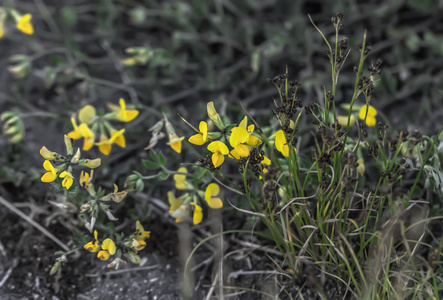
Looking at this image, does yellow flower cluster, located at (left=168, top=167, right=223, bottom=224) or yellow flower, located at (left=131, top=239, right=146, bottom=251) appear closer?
yellow flower, located at (left=131, top=239, right=146, bottom=251)

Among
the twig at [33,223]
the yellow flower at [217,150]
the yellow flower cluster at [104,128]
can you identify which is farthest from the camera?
the twig at [33,223]

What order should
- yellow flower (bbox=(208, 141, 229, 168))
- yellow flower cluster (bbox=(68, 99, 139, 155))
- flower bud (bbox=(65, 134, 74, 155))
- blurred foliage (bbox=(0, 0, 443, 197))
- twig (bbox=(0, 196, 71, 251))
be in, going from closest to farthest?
yellow flower (bbox=(208, 141, 229, 168))
flower bud (bbox=(65, 134, 74, 155))
yellow flower cluster (bbox=(68, 99, 139, 155))
twig (bbox=(0, 196, 71, 251))
blurred foliage (bbox=(0, 0, 443, 197))

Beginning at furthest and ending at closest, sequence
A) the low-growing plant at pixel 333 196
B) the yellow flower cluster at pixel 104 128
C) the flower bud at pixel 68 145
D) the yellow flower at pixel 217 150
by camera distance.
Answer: the yellow flower cluster at pixel 104 128
the flower bud at pixel 68 145
the yellow flower at pixel 217 150
the low-growing plant at pixel 333 196

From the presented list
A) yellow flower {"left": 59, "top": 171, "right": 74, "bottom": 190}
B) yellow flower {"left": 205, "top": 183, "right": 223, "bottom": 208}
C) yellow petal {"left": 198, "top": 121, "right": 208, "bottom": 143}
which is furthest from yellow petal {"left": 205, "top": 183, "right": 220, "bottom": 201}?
yellow flower {"left": 59, "top": 171, "right": 74, "bottom": 190}

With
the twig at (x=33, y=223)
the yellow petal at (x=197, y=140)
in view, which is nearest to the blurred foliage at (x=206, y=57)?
the twig at (x=33, y=223)

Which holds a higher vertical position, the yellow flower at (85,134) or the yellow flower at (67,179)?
the yellow flower at (85,134)

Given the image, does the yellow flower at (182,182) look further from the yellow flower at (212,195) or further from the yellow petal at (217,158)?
the yellow petal at (217,158)

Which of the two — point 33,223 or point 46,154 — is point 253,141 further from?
point 33,223

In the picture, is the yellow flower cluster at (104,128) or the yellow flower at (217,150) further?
the yellow flower cluster at (104,128)

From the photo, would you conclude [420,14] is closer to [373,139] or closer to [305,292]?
[373,139]

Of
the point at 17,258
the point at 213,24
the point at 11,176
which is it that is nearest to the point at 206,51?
the point at 213,24

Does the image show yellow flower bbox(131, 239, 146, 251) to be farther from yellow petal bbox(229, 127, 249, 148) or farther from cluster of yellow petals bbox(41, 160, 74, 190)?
yellow petal bbox(229, 127, 249, 148)
